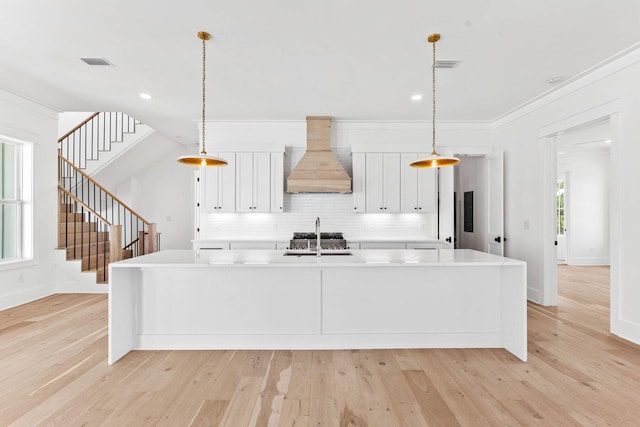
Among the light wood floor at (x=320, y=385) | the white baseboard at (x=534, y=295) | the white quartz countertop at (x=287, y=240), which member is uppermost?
the white quartz countertop at (x=287, y=240)

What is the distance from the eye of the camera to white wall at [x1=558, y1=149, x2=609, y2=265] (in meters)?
8.72

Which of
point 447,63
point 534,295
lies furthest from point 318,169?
point 534,295

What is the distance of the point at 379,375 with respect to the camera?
9.07 feet

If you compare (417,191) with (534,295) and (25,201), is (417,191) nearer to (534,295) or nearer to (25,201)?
Answer: (534,295)

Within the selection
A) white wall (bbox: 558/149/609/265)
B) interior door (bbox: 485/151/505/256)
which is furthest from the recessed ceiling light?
white wall (bbox: 558/149/609/265)

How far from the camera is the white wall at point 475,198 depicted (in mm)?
6566

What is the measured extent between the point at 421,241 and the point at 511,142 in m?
2.18

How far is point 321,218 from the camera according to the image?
632 cm

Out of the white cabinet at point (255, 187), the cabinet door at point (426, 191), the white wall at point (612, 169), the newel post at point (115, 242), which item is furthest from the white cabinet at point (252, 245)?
the white wall at point (612, 169)

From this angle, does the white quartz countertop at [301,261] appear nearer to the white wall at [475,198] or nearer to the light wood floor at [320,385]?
the light wood floor at [320,385]

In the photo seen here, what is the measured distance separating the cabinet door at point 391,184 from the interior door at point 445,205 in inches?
32.4

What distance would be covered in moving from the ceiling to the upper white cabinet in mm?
1062

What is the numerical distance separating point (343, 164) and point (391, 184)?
94 cm

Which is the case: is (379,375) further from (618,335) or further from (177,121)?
(177,121)
